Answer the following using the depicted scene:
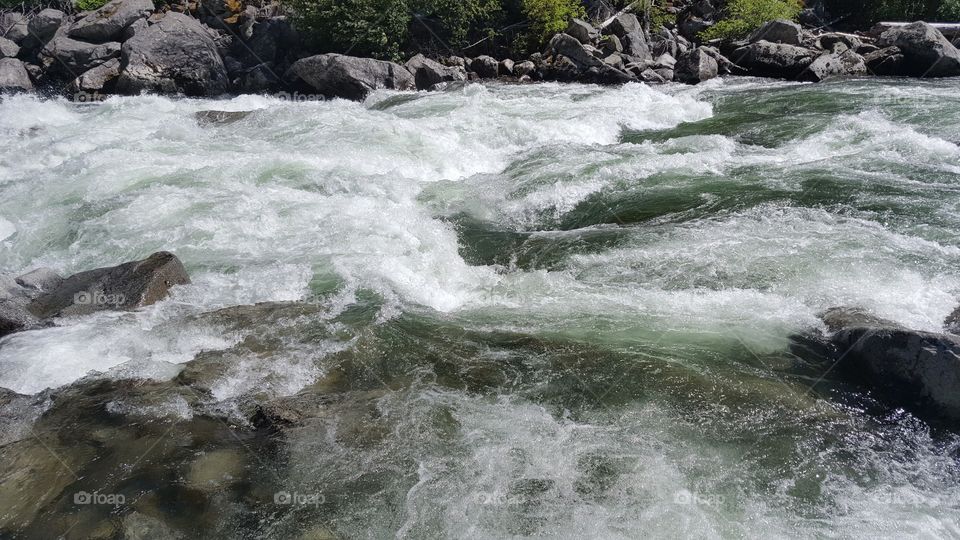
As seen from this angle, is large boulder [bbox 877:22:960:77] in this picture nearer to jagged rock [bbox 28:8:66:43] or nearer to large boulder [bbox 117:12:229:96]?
large boulder [bbox 117:12:229:96]

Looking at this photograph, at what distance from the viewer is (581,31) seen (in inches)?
804

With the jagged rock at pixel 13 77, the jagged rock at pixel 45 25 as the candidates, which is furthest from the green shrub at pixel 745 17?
the jagged rock at pixel 45 25

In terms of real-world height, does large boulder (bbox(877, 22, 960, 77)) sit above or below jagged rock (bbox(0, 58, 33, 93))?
below

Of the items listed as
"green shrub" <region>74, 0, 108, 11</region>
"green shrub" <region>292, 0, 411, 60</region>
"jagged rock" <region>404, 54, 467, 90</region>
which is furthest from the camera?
"green shrub" <region>74, 0, 108, 11</region>

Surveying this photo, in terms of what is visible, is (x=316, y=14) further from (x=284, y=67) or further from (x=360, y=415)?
(x=360, y=415)

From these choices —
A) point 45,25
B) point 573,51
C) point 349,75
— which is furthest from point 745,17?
point 45,25

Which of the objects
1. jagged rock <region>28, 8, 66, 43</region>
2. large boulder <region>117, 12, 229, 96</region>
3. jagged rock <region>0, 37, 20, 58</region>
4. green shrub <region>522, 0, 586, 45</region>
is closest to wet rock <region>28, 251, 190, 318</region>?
large boulder <region>117, 12, 229, 96</region>

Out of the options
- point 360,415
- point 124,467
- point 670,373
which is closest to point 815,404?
point 670,373

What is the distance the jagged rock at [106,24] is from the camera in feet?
66.7

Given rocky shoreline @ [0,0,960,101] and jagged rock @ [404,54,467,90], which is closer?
rocky shoreline @ [0,0,960,101]

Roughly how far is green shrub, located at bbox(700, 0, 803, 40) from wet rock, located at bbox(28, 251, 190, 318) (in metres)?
20.5

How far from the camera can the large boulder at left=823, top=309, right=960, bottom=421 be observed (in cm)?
490

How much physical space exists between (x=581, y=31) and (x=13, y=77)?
17507 millimetres

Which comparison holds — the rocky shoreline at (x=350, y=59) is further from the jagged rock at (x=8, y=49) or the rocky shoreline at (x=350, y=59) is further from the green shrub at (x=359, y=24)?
the green shrub at (x=359, y=24)
